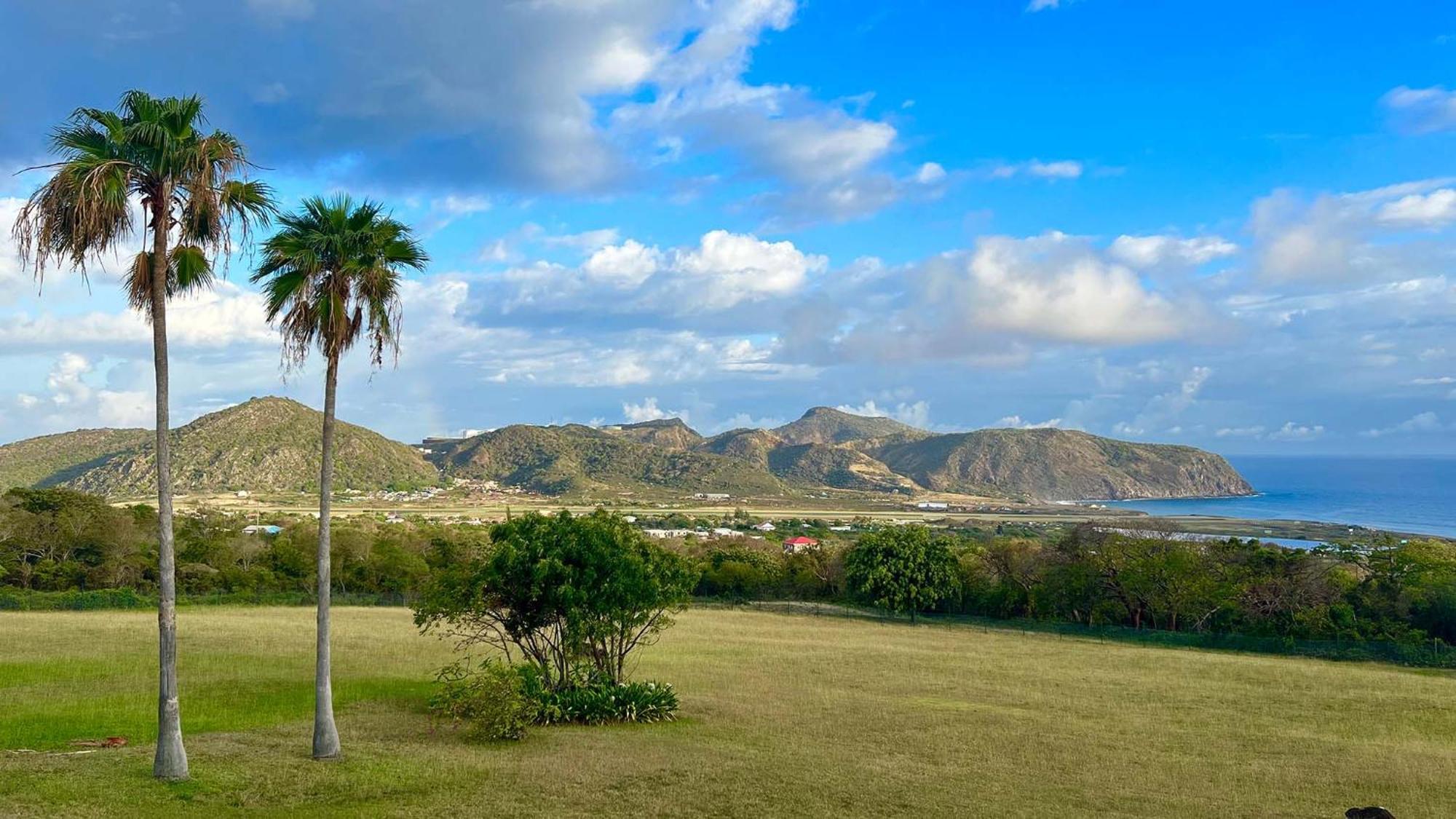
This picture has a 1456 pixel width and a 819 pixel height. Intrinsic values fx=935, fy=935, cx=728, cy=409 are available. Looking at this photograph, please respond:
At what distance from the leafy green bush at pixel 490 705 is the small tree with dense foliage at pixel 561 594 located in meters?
1.49

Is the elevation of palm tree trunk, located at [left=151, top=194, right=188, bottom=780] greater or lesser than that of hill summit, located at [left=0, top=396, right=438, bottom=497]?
lesser

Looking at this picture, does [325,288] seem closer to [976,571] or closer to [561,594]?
[561,594]

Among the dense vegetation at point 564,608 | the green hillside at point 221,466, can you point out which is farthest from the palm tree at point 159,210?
the green hillside at point 221,466

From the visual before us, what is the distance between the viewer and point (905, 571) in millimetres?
62469

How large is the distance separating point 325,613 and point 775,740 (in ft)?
34.2

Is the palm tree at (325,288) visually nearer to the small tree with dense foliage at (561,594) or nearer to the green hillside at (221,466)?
the small tree with dense foliage at (561,594)

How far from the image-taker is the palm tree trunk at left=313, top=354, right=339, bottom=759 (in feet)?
58.7

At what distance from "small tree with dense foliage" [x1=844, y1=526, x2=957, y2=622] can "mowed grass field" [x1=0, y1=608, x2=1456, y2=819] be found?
21.5 meters

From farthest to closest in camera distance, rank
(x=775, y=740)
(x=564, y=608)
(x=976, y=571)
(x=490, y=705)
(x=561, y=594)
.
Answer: (x=976, y=571)
(x=564, y=608)
(x=561, y=594)
(x=775, y=740)
(x=490, y=705)

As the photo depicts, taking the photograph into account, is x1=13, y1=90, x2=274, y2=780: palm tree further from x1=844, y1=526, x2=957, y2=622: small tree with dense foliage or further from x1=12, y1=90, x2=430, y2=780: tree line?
x1=844, y1=526, x2=957, y2=622: small tree with dense foliage

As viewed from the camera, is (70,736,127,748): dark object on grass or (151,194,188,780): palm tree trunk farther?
(70,736,127,748): dark object on grass

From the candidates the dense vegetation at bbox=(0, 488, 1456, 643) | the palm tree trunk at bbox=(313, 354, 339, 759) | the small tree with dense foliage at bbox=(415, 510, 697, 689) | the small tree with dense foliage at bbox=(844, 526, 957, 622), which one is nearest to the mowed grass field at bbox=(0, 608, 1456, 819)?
the palm tree trunk at bbox=(313, 354, 339, 759)

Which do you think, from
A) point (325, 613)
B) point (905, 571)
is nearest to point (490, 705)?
point (325, 613)

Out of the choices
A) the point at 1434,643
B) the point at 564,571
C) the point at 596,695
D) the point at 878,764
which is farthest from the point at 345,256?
the point at 1434,643
